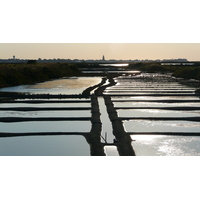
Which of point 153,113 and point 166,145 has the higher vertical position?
point 153,113

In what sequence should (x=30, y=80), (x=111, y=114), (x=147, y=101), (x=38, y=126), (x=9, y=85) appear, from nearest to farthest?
(x=38, y=126)
(x=111, y=114)
(x=147, y=101)
(x=9, y=85)
(x=30, y=80)

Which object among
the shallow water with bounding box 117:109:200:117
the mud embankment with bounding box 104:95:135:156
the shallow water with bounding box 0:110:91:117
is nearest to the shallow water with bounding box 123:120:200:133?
the mud embankment with bounding box 104:95:135:156

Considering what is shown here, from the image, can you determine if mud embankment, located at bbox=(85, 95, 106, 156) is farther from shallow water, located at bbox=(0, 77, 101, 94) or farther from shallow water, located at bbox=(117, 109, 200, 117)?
shallow water, located at bbox=(0, 77, 101, 94)

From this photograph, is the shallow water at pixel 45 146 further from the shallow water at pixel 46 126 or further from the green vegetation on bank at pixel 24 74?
the green vegetation on bank at pixel 24 74

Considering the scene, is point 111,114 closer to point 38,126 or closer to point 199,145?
point 38,126

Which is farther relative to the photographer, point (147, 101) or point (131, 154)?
point (147, 101)

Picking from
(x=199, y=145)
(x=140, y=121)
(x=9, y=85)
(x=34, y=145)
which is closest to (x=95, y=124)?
(x=140, y=121)

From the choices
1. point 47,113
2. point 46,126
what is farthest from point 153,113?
point 46,126

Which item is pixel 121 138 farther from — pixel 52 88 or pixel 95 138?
pixel 52 88

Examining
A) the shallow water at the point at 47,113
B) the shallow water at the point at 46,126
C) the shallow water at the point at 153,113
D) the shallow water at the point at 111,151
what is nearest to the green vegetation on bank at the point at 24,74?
the shallow water at the point at 47,113

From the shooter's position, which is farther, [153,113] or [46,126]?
[153,113]

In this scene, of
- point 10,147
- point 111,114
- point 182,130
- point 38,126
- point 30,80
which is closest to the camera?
point 10,147
